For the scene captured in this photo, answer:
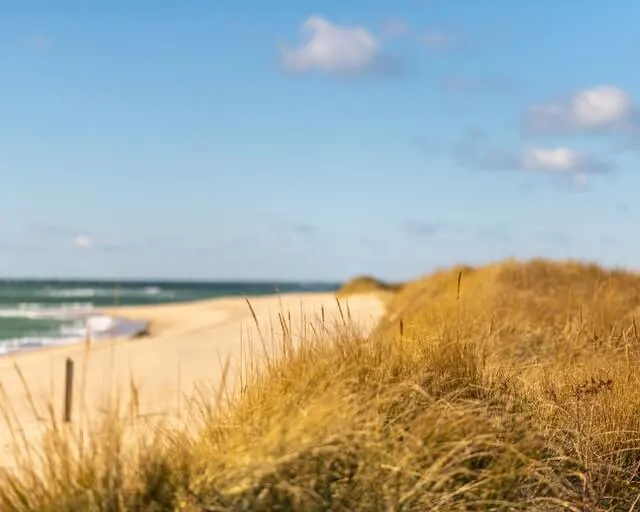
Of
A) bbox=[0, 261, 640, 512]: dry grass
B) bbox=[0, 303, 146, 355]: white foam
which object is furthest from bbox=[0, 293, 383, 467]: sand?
bbox=[0, 261, 640, 512]: dry grass

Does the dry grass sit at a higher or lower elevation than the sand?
higher

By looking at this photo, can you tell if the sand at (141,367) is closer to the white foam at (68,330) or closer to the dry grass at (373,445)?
the white foam at (68,330)

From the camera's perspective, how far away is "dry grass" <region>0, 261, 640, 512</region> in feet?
10.9

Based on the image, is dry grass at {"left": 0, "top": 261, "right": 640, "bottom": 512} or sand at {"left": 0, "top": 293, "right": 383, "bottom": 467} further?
sand at {"left": 0, "top": 293, "right": 383, "bottom": 467}

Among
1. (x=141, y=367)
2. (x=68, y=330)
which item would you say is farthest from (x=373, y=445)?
(x=68, y=330)

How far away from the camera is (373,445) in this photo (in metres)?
3.60

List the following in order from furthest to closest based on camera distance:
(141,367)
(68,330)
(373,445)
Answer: (68,330)
(141,367)
(373,445)

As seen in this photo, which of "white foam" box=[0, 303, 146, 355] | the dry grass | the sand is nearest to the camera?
the dry grass

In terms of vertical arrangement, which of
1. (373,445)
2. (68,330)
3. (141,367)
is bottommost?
(68,330)

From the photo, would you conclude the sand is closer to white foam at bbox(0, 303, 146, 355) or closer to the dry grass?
white foam at bbox(0, 303, 146, 355)

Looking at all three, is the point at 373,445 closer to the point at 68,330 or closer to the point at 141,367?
the point at 141,367

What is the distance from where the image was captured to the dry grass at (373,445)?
3.34 metres

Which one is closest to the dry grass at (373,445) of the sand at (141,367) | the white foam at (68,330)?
the sand at (141,367)

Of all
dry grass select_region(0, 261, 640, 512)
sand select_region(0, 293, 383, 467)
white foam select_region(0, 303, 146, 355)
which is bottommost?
white foam select_region(0, 303, 146, 355)
